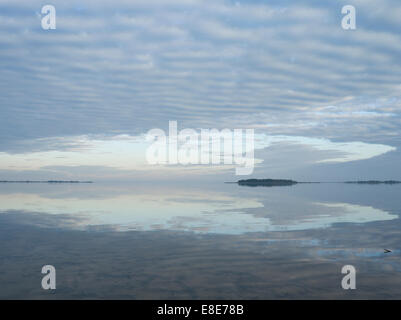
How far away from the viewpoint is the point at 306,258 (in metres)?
20.5

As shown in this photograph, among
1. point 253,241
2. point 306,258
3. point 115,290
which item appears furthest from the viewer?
point 253,241

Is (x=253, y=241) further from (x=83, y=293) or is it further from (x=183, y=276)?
(x=83, y=293)

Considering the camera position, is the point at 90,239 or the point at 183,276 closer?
the point at 183,276
